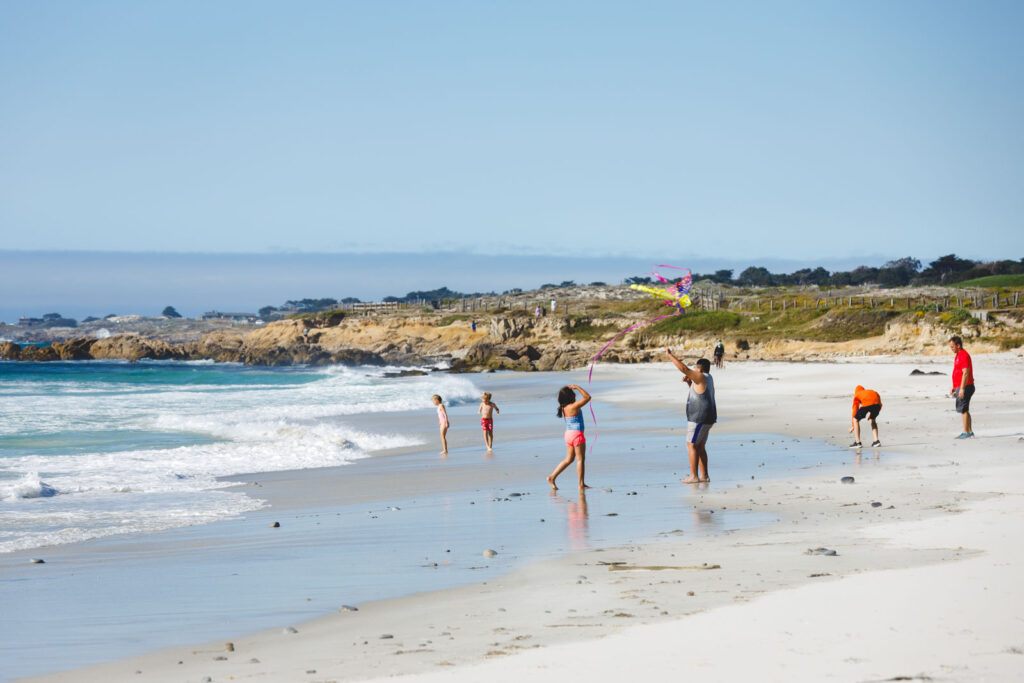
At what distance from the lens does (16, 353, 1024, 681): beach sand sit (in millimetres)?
5023

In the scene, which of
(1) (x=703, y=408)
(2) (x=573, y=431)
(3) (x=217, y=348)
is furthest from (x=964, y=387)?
(3) (x=217, y=348)

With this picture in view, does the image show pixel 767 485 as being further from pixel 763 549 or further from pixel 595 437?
pixel 595 437

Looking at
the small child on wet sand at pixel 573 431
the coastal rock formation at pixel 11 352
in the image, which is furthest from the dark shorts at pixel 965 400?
the coastal rock formation at pixel 11 352

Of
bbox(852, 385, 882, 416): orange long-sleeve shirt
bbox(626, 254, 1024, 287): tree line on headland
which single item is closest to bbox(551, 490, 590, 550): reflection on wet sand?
bbox(852, 385, 882, 416): orange long-sleeve shirt

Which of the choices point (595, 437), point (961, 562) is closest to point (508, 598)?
point (961, 562)

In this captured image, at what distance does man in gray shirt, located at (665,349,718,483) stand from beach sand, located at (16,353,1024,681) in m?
1.18

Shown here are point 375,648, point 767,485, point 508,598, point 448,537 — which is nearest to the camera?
point 375,648

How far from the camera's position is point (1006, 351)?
36.7m

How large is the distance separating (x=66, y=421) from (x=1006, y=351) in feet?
110

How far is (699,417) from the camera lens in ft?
39.7

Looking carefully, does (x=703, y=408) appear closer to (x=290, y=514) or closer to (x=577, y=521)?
(x=577, y=521)

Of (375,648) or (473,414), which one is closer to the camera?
(375,648)

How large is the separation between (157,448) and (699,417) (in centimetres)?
1226

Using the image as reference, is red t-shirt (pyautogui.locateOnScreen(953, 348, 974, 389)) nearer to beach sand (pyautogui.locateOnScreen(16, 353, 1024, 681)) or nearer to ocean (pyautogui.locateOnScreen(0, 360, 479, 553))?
beach sand (pyautogui.locateOnScreen(16, 353, 1024, 681))
